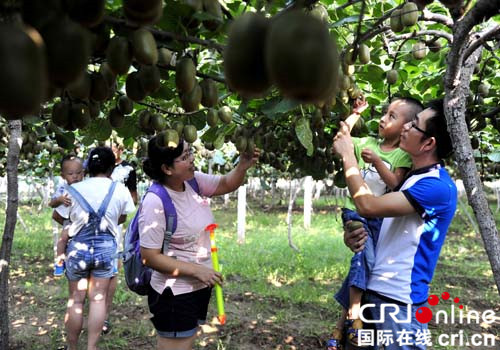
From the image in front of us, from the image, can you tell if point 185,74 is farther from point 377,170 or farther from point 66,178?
point 66,178

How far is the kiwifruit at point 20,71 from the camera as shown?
42cm

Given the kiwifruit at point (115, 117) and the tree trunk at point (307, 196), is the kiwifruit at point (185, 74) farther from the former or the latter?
the tree trunk at point (307, 196)

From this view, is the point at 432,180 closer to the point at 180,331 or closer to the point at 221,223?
the point at 180,331

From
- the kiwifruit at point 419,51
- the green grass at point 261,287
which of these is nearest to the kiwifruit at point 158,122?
the kiwifruit at point 419,51

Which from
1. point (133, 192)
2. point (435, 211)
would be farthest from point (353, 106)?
point (133, 192)

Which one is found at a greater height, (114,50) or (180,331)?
(114,50)

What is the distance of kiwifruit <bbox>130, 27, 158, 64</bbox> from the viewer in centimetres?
78

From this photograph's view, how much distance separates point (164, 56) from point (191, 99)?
12cm

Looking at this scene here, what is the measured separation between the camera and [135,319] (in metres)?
4.93

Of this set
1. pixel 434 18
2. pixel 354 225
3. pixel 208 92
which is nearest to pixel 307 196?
pixel 354 225

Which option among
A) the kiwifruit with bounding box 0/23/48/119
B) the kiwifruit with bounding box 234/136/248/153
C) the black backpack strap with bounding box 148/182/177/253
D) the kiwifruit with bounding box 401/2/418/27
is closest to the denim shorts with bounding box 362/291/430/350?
the kiwifruit with bounding box 234/136/248/153

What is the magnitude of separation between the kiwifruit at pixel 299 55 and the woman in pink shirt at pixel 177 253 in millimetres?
1828

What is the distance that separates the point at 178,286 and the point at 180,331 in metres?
0.24

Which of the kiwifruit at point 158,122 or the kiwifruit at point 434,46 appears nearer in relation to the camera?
the kiwifruit at point 158,122
